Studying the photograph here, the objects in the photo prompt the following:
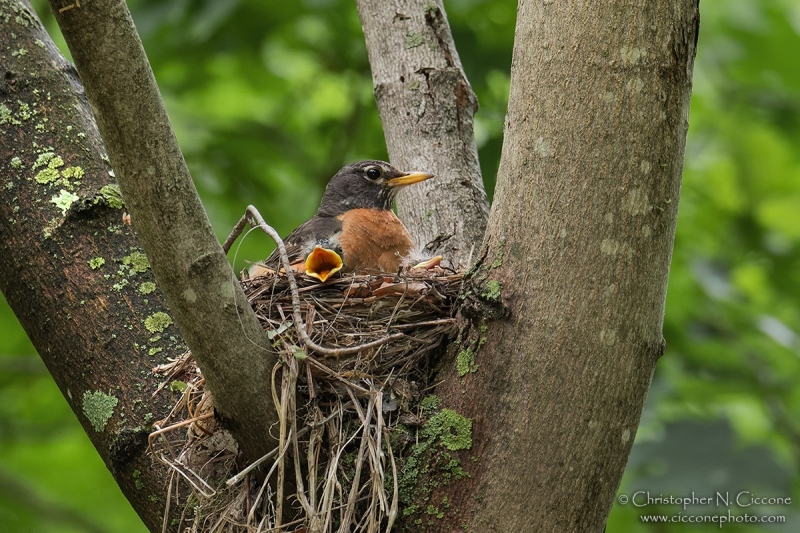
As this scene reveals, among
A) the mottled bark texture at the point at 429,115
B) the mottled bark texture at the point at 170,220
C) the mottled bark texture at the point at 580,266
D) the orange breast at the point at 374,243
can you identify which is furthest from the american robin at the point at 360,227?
the mottled bark texture at the point at 580,266

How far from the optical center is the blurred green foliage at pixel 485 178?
556 cm

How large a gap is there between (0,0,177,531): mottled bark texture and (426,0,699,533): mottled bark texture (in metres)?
1.13

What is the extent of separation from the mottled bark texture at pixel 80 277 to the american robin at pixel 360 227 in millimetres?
1057

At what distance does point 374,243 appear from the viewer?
4.75 metres

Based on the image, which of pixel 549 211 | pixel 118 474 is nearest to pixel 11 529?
pixel 118 474

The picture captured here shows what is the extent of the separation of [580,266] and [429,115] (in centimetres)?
192

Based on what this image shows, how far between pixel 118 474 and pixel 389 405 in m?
0.99

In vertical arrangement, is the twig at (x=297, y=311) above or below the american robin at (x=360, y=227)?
above

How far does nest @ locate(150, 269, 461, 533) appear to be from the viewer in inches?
101

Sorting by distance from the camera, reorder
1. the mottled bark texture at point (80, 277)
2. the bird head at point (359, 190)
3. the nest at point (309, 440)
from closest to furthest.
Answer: the nest at point (309, 440) < the mottled bark texture at point (80, 277) < the bird head at point (359, 190)

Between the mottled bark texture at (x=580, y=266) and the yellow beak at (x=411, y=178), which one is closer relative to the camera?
the mottled bark texture at (x=580, y=266)

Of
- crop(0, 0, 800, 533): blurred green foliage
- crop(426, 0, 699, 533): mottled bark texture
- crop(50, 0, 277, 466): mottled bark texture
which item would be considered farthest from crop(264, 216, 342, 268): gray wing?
crop(426, 0, 699, 533): mottled bark texture

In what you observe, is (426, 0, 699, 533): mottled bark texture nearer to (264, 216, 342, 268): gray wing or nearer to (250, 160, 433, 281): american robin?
(250, 160, 433, 281): american robin

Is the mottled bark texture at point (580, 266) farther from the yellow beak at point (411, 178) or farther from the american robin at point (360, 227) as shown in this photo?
the yellow beak at point (411, 178)
